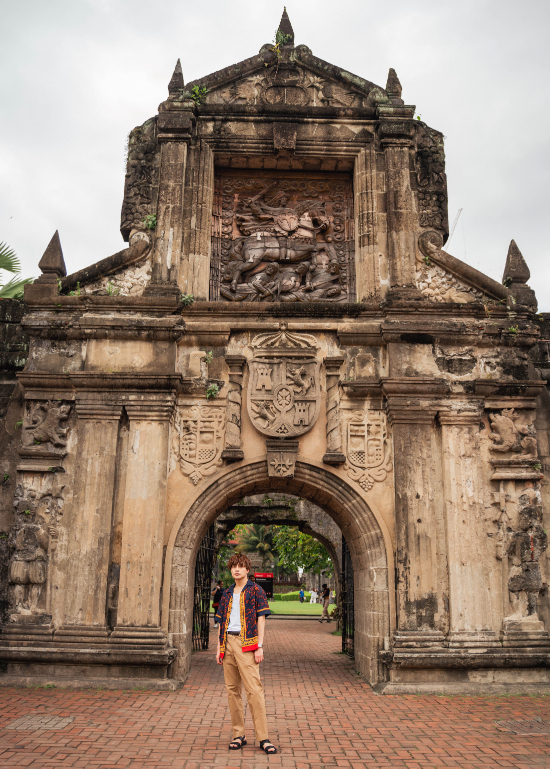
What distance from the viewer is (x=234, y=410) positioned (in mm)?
9367

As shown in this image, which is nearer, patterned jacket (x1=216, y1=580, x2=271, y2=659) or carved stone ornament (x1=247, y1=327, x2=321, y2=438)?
patterned jacket (x1=216, y1=580, x2=271, y2=659)

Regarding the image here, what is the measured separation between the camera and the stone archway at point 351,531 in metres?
8.75

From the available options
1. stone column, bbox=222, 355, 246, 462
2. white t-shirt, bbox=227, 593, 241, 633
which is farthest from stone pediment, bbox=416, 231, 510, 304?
white t-shirt, bbox=227, 593, 241, 633

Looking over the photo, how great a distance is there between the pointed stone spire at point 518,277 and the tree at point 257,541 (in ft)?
116

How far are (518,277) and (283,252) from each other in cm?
367

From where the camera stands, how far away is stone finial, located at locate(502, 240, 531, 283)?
10102 millimetres

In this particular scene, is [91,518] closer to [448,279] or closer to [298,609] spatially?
[448,279]

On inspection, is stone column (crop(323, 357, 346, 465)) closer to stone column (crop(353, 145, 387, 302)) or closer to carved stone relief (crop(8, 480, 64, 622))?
stone column (crop(353, 145, 387, 302))

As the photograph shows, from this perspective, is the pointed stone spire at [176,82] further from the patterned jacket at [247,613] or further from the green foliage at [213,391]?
the patterned jacket at [247,613]

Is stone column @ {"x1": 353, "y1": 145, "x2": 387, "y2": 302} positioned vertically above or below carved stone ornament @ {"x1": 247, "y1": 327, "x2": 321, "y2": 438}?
above

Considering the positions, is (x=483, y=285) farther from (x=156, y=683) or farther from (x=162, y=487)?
(x=156, y=683)

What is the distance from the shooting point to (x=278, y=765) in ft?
17.9

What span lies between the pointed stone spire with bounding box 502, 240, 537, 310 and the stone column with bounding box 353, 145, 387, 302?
6.26 feet

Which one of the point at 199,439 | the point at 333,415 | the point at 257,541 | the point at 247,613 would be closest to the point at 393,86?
the point at 333,415
